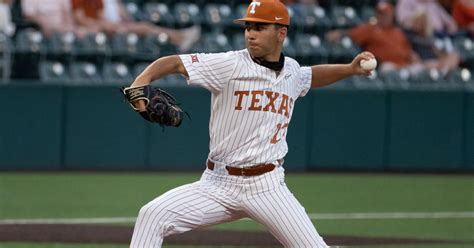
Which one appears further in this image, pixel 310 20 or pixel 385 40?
pixel 310 20

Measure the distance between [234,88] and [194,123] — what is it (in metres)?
7.84

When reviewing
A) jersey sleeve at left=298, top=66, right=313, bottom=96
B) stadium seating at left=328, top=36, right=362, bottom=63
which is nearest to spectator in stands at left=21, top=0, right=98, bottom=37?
stadium seating at left=328, top=36, right=362, bottom=63

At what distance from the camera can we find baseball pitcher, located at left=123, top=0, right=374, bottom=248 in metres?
5.43

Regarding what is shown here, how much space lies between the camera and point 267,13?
18.4ft

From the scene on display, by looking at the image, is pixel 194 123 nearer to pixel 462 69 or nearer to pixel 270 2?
pixel 462 69

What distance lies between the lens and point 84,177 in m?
12.7

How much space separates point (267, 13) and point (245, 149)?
27.6 inches

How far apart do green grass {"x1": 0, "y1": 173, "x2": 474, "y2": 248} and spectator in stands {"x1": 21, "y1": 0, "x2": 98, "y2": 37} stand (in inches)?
67.8

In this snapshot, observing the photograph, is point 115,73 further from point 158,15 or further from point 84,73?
point 158,15

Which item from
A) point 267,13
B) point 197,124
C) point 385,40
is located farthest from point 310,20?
point 267,13

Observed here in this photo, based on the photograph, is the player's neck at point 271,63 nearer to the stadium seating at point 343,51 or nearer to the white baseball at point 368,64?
the white baseball at point 368,64

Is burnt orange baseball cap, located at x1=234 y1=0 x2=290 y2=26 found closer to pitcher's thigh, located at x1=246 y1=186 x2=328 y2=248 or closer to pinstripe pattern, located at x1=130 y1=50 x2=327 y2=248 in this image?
pinstripe pattern, located at x1=130 y1=50 x2=327 y2=248

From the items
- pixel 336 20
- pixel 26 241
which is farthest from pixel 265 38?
pixel 336 20

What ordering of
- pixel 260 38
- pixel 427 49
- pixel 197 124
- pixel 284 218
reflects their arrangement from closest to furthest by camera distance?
pixel 284 218 < pixel 260 38 < pixel 197 124 < pixel 427 49
